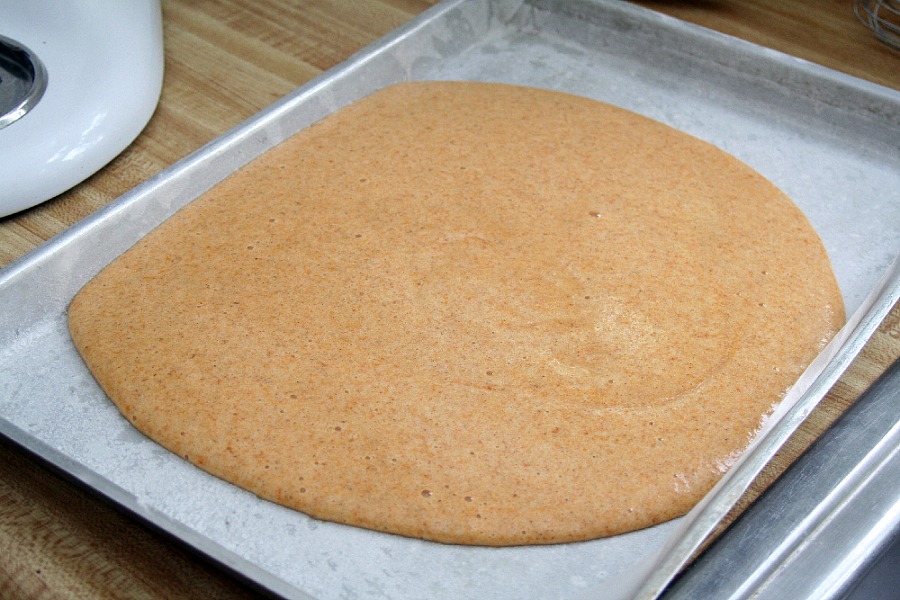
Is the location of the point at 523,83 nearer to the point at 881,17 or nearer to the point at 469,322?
the point at 469,322

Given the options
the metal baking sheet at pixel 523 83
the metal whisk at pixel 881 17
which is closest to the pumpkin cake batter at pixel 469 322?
the metal baking sheet at pixel 523 83

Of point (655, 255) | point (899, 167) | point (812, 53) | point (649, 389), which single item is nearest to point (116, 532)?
point (649, 389)

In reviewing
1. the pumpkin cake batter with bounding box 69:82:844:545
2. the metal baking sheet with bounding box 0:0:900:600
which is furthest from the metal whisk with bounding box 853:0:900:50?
the pumpkin cake batter with bounding box 69:82:844:545

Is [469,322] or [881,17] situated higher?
[881,17]

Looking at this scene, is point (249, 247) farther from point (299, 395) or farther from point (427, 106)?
point (427, 106)

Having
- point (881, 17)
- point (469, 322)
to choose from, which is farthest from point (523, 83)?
point (881, 17)

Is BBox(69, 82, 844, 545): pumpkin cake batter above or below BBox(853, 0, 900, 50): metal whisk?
below

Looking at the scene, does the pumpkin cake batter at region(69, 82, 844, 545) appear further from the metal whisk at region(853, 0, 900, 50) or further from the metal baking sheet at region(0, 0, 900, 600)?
the metal whisk at region(853, 0, 900, 50)

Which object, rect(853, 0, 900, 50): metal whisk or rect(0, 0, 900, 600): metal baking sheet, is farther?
rect(853, 0, 900, 50): metal whisk
